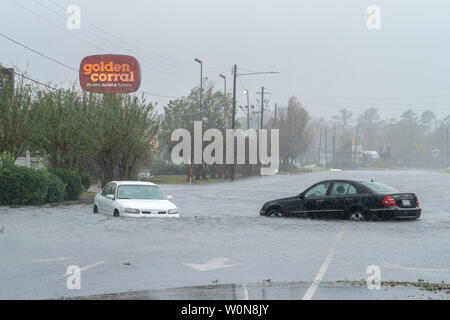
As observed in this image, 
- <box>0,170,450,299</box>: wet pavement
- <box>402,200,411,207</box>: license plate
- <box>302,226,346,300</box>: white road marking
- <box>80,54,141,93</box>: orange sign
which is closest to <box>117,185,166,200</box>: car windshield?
<box>0,170,450,299</box>: wet pavement

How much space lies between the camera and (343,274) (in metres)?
10.6

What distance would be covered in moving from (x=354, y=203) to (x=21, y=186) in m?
12.8

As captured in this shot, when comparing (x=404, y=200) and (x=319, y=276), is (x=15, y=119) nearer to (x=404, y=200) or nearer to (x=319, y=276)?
(x=404, y=200)

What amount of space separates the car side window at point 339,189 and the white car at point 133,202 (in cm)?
484

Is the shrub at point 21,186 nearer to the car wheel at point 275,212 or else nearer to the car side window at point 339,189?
the car wheel at point 275,212

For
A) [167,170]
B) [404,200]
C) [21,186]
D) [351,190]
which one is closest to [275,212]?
[351,190]

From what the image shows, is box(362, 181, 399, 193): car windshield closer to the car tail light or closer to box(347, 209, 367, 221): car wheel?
the car tail light

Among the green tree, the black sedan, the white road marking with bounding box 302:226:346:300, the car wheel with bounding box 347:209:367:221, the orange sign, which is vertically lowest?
the white road marking with bounding box 302:226:346:300

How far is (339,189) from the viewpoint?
20094 millimetres

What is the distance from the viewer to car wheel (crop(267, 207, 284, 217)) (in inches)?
825

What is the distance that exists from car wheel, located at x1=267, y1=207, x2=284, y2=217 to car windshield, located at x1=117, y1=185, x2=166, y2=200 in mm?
3474

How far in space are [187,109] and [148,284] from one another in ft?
201

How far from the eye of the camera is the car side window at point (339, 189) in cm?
2000

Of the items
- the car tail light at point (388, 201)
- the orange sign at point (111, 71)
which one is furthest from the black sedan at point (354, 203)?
the orange sign at point (111, 71)
